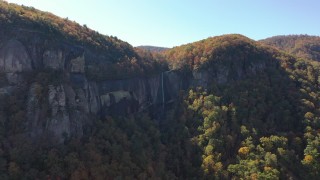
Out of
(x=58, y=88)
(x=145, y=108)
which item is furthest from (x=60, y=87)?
(x=145, y=108)

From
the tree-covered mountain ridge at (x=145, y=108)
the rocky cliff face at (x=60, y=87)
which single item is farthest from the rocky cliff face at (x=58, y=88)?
the tree-covered mountain ridge at (x=145, y=108)

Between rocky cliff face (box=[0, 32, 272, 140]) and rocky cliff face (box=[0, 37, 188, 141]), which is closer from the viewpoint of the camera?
rocky cliff face (box=[0, 37, 188, 141])

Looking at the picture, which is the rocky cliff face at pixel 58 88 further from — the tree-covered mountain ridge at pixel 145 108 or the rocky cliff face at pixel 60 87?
the tree-covered mountain ridge at pixel 145 108

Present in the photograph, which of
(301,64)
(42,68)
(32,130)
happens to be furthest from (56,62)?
(301,64)

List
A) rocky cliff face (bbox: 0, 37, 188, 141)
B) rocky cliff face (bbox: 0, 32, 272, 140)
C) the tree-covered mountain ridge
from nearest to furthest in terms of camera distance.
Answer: the tree-covered mountain ridge < rocky cliff face (bbox: 0, 37, 188, 141) < rocky cliff face (bbox: 0, 32, 272, 140)

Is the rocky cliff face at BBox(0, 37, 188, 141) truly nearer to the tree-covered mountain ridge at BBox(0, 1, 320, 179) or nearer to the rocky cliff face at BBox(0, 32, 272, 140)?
the rocky cliff face at BBox(0, 32, 272, 140)

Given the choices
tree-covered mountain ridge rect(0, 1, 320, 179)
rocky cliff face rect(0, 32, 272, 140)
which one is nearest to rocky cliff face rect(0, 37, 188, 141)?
rocky cliff face rect(0, 32, 272, 140)

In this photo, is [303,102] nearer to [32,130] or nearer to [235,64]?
[235,64]

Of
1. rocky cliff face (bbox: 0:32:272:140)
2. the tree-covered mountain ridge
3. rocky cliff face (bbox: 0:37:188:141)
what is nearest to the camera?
the tree-covered mountain ridge
